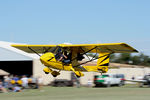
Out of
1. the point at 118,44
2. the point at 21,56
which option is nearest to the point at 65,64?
the point at 118,44

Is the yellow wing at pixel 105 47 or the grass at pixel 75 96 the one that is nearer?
the yellow wing at pixel 105 47

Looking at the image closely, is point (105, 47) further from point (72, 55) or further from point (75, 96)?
point (75, 96)

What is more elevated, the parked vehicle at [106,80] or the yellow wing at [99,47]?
the yellow wing at [99,47]

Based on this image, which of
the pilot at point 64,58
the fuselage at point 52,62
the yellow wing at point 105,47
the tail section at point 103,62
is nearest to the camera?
the fuselage at point 52,62

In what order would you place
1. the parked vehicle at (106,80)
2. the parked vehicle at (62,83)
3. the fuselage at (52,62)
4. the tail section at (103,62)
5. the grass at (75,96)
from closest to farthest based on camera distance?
the fuselage at (52,62), the grass at (75,96), the tail section at (103,62), the parked vehicle at (106,80), the parked vehicle at (62,83)

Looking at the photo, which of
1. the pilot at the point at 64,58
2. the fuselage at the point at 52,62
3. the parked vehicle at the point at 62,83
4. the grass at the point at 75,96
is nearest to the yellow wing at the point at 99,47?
the pilot at the point at 64,58

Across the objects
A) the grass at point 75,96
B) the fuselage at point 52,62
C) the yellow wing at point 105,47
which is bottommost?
the grass at point 75,96

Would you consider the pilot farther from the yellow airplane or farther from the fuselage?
the fuselage

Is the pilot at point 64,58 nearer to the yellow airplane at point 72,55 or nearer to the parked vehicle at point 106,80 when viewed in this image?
the yellow airplane at point 72,55

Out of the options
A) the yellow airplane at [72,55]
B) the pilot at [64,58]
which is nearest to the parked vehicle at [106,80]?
the yellow airplane at [72,55]

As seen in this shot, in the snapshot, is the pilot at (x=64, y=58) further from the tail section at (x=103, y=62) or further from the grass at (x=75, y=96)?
→ the tail section at (x=103, y=62)

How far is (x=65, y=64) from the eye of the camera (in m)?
14.1

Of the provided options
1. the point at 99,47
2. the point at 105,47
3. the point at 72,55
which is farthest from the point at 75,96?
the point at 105,47

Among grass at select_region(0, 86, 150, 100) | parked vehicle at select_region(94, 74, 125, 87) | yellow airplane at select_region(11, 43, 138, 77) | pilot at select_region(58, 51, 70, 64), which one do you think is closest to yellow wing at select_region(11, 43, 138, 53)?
yellow airplane at select_region(11, 43, 138, 77)
